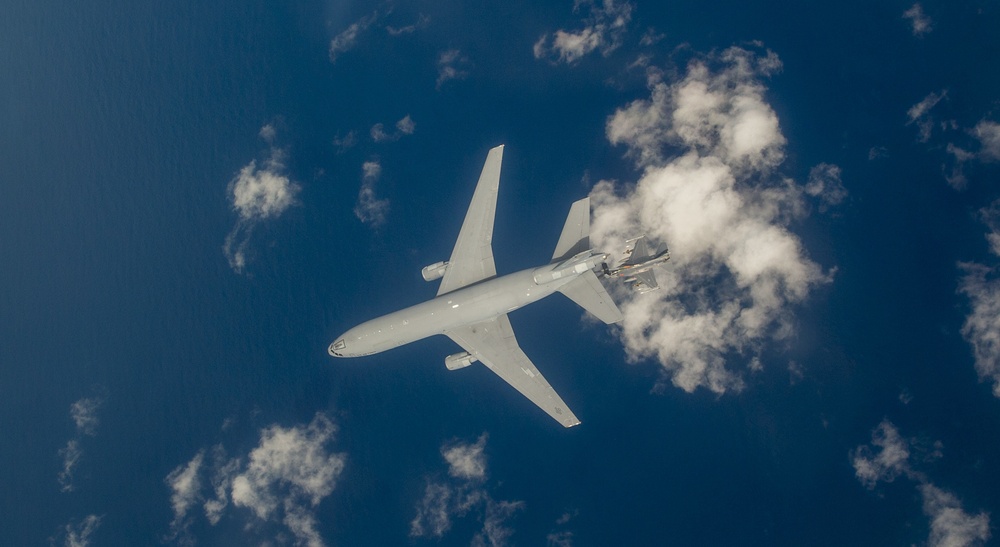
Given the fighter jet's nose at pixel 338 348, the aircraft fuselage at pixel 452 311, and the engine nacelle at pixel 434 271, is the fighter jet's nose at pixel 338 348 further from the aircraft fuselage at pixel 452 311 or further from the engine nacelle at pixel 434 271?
the engine nacelle at pixel 434 271

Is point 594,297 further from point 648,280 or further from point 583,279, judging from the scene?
point 648,280

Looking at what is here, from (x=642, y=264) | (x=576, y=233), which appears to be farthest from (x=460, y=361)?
(x=642, y=264)

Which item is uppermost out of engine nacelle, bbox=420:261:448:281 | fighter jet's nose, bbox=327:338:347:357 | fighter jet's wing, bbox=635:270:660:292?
engine nacelle, bbox=420:261:448:281

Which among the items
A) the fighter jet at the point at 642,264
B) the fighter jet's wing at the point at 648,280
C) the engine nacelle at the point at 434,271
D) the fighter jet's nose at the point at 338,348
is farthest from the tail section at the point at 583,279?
the fighter jet's nose at the point at 338,348

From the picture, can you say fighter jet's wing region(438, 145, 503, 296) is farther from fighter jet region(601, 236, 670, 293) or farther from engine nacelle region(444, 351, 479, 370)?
fighter jet region(601, 236, 670, 293)

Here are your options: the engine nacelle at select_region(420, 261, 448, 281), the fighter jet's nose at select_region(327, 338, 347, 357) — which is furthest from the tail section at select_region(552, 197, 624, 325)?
the fighter jet's nose at select_region(327, 338, 347, 357)

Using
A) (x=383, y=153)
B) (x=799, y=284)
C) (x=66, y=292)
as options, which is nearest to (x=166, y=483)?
(x=66, y=292)

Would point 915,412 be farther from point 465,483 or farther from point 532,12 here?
point 532,12
